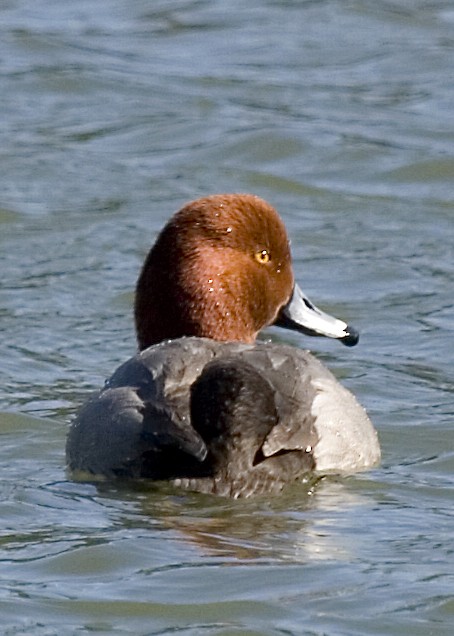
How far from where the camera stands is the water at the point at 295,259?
6078 mm

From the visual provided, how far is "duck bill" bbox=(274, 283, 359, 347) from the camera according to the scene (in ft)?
28.2

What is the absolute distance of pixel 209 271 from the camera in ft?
26.0

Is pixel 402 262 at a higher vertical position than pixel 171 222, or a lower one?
lower

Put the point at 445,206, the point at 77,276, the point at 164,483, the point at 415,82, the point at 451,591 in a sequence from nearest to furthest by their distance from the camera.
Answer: the point at 451,591 → the point at 164,483 → the point at 77,276 → the point at 445,206 → the point at 415,82

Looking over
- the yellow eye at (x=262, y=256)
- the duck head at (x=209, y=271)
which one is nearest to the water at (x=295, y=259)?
the duck head at (x=209, y=271)

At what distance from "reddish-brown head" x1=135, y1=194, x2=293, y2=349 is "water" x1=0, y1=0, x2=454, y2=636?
93cm

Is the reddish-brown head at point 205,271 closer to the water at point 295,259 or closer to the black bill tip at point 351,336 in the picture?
the black bill tip at point 351,336

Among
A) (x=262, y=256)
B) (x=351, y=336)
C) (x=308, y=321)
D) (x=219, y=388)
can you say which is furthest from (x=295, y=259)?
(x=219, y=388)

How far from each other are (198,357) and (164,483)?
23.1 inches

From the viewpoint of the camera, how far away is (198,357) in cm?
709

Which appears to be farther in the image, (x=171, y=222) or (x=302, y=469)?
(x=171, y=222)

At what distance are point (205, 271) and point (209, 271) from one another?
1.0 inches

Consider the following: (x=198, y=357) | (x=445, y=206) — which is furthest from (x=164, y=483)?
(x=445, y=206)

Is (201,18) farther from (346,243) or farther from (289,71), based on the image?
(346,243)
